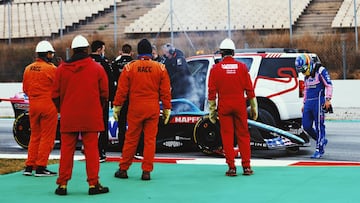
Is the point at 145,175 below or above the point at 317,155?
above

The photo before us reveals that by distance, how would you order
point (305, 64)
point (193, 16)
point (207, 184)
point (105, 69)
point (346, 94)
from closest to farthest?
point (207, 184) < point (105, 69) < point (305, 64) < point (346, 94) < point (193, 16)

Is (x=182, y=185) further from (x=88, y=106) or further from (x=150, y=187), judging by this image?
(x=88, y=106)

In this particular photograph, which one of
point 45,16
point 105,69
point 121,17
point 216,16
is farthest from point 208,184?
point 45,16

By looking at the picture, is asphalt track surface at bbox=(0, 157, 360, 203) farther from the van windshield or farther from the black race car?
the van windshield

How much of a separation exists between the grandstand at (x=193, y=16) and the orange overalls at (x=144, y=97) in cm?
2577

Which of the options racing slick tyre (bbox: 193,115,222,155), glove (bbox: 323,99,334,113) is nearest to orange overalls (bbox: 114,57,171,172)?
racing slick tyre (bbox: 193,115,222,155)

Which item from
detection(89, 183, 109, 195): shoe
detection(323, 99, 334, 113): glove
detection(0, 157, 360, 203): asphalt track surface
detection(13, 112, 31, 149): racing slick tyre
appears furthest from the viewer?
detection(13, 112, 31, 149): racing slick tyre

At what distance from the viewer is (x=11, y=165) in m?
11.6

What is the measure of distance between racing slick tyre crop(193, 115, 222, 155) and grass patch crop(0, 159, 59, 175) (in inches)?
97.6

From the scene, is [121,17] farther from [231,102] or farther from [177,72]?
[231,102]

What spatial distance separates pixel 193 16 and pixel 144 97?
1088 inches

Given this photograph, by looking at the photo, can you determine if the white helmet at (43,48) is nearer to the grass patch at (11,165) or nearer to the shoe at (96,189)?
the grass patch at (11,165)

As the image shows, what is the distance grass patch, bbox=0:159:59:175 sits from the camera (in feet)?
36.2

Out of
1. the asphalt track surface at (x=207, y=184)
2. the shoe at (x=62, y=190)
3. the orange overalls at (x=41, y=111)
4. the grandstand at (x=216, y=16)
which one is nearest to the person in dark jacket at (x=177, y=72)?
the asphalt track surface at (x=207, y=184)
